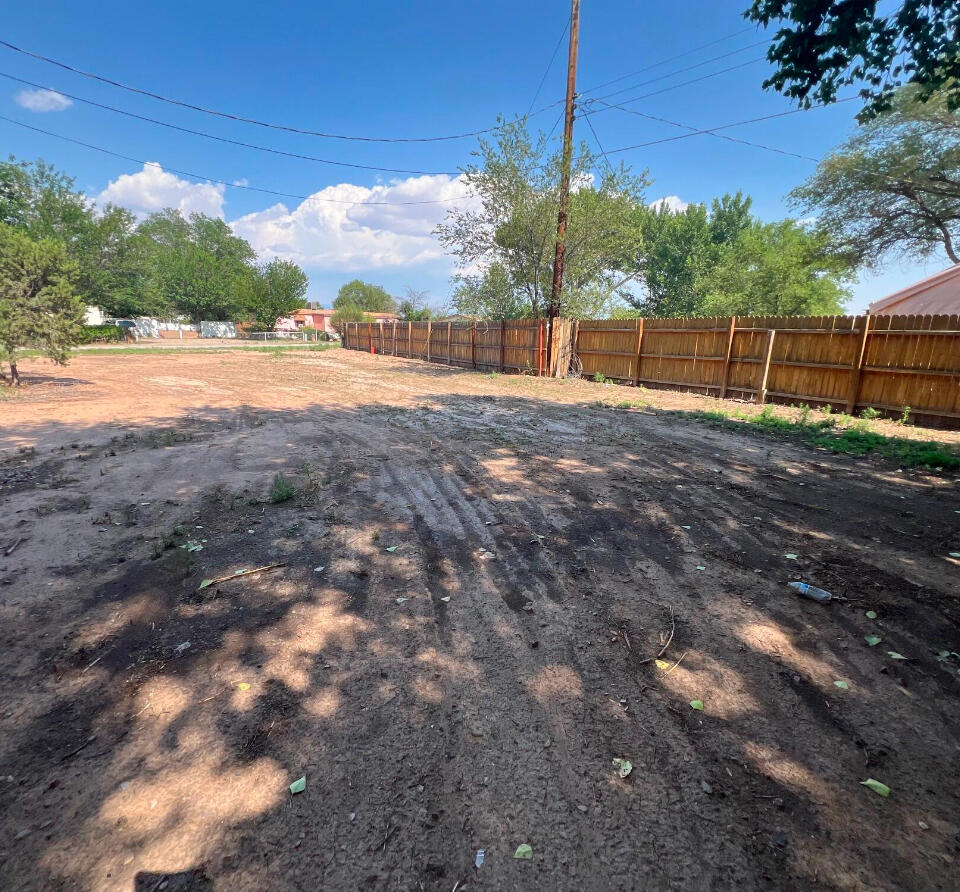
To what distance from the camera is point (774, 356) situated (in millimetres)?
10531

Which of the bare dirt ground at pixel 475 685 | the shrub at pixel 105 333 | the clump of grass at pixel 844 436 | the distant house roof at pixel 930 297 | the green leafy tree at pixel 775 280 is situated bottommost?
the bare dirt ground at pixel 475 685

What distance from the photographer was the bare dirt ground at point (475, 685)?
1.53 meters

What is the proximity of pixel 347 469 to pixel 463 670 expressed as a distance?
11.3 feet

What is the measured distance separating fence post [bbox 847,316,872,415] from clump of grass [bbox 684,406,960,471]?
32cm

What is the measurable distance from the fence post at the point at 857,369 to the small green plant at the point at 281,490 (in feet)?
33.3

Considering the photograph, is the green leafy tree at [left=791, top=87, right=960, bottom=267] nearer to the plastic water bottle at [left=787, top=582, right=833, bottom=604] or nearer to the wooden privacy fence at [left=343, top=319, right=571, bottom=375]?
the wooden privacy fence at [left=343, top=319, right=571, bottom=375]

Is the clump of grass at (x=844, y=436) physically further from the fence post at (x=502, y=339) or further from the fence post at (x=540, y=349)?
the fence post at (x=502, y=339)

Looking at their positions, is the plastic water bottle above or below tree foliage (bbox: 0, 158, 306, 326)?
below

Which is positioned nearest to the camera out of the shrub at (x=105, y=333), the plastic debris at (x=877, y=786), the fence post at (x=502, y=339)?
the plastic debris at (x=877, y=786)

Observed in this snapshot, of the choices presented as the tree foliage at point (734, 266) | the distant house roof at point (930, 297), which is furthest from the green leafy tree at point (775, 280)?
the distant house roof at point (930, 297)

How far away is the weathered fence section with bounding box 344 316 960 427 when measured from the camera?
27.1 feet

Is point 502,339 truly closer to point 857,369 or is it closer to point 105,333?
point 857,369

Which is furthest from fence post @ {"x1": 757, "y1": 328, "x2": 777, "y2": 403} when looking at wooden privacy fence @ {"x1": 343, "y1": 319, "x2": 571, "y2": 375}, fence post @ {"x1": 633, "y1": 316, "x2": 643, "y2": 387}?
wooden privacy fence @ {"x1": 343, "y1": 319, "x2": 571, "y2": 375}

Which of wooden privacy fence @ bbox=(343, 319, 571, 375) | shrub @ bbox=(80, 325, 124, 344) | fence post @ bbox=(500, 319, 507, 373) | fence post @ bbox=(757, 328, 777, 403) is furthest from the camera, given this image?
shrub @ bbox=(80, 325, 124, 344)
